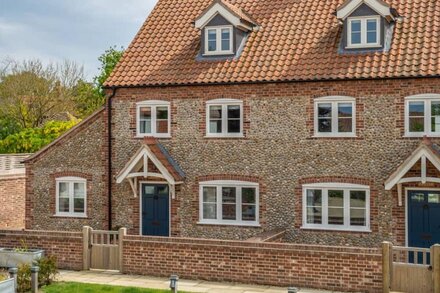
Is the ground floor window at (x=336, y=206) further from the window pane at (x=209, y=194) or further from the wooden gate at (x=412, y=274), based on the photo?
the wooden gate at (x=412, y=274)

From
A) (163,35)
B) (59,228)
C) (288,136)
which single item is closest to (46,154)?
(59,228)

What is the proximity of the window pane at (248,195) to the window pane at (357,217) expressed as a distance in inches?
143

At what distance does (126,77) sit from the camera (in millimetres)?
25984

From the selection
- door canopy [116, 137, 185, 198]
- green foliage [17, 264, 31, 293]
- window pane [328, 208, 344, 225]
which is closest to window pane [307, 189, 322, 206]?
window pane [328, 208, 344, 225]

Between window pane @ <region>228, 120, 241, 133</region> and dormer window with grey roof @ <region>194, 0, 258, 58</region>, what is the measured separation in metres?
2.75

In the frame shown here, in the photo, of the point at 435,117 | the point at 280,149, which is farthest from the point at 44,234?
the point at 435,117

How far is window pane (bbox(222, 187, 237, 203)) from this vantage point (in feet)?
79.1

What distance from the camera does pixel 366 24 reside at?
76.2 ft

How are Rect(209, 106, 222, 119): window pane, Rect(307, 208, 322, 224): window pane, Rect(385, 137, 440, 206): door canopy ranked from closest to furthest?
Rect(385, 137, 440, 206): door canopy < Rect(307, 208, 322, 224): window pane < Rect(209, 106, 222, 119): window pane

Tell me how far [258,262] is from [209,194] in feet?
21.5

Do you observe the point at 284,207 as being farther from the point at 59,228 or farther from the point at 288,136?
the point at 59,228

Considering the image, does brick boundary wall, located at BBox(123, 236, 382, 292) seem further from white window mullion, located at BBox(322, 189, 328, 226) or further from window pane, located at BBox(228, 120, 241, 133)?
window pane, located at BBox(228, 120, 241, 133)

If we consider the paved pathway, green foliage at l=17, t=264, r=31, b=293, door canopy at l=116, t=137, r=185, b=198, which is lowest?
the paved pathway

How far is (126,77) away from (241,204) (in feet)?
23.3
